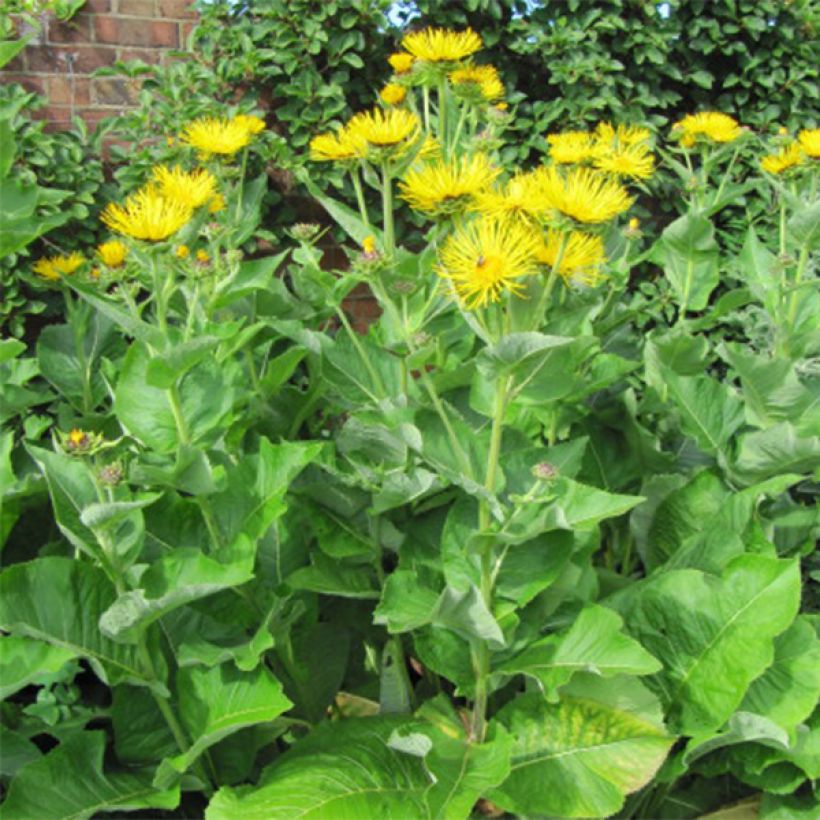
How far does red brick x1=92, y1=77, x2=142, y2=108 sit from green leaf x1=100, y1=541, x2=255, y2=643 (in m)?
2.44

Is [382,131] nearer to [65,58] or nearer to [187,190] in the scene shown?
[187,190]

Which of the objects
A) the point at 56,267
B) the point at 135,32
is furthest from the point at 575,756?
the point at 135,32

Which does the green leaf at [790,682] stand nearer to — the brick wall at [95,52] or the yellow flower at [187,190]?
the yellow flower at [187,190]

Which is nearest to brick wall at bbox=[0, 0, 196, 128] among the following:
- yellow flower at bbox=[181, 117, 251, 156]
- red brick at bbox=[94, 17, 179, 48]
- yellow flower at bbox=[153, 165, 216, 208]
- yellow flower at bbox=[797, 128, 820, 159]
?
red brick at bbox=[94, 17, 179, 48]

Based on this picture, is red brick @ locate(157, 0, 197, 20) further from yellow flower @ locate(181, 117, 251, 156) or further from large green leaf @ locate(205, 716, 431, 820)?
large green leaf @ locate(205, 716, 431, 820)

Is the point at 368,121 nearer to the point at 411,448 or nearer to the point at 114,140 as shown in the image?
the point at 411,448

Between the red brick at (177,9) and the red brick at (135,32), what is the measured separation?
0.10 feet

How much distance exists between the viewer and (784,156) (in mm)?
2031

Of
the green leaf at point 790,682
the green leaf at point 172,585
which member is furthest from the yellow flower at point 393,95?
the green leaf at point 790,682

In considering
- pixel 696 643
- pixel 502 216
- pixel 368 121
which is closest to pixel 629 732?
pixel 696 643

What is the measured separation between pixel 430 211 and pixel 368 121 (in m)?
0.30

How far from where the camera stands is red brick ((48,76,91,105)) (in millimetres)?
3383

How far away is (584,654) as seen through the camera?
4.86 feet

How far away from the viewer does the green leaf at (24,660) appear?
4.33 feet
